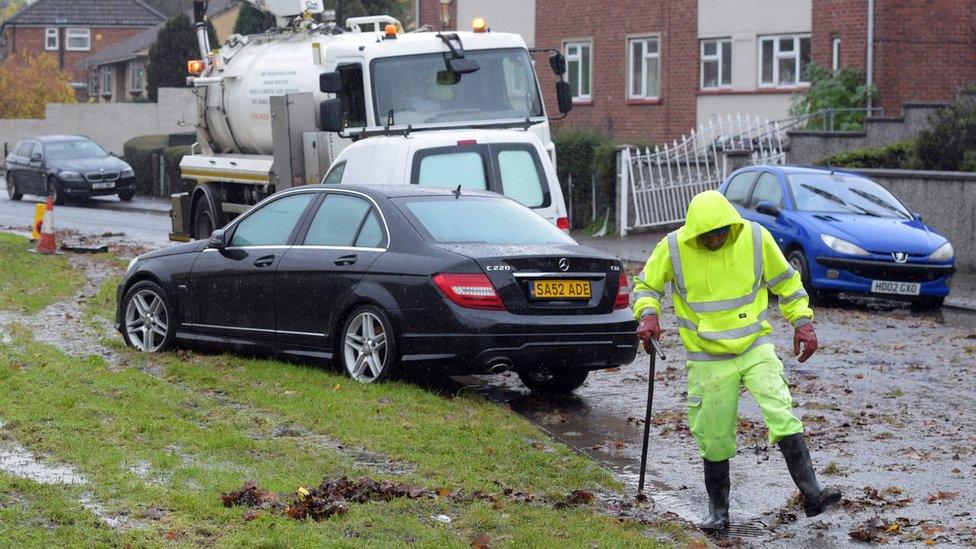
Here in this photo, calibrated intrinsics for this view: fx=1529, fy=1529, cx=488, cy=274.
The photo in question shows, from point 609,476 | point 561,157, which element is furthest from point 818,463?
point 561,157

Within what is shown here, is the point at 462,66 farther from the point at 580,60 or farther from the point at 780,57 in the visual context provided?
the point at 580,60

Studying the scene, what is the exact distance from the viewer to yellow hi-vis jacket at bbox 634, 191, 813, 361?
22.7ft

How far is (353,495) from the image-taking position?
269 inches

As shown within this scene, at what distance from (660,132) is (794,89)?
158 inches

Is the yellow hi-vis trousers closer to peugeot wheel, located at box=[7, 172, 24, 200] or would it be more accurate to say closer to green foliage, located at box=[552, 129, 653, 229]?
green foliage, located at box=[552, 129, 653, 229]

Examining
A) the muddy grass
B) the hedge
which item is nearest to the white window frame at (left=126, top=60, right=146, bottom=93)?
the hedge

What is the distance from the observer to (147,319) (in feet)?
39.2

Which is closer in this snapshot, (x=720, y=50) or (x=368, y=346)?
(x=368, y=346)

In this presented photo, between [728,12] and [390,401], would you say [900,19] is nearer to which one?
[728,12]

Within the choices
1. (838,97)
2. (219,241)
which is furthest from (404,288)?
(838,97)

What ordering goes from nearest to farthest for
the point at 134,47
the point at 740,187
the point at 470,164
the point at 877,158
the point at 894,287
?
the point at 470,164 → the point at 894,287 → the point at 740,187 → the point at 877,158 → the point at 134,47

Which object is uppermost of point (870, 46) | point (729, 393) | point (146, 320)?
point (870, 46)

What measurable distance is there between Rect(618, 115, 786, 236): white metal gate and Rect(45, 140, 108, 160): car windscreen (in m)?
14.9

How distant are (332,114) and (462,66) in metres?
1.67
